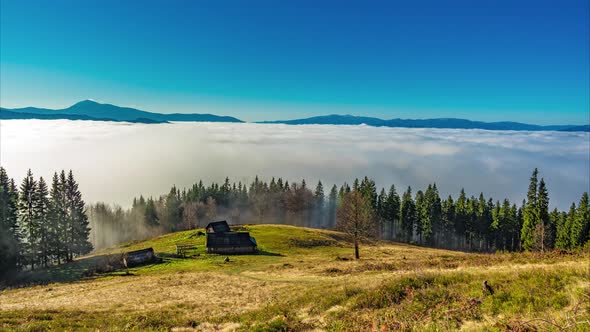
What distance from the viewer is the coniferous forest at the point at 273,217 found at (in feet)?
212

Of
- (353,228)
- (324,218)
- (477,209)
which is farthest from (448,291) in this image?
(324,218)

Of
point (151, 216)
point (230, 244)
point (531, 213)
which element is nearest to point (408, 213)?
point (531, 213)

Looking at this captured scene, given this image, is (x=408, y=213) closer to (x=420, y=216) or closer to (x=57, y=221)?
(x=420, y=216)

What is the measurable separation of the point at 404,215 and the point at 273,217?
5832 cm

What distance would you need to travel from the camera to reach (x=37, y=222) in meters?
64.8

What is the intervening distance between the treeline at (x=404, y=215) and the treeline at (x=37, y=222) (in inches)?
1611

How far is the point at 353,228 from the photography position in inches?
2186

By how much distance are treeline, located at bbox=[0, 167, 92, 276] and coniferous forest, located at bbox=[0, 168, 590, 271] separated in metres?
0.17

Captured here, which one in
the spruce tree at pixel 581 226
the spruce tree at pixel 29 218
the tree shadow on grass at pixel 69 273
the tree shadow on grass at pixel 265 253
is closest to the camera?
the tree shadow on grass at pixel 69 273

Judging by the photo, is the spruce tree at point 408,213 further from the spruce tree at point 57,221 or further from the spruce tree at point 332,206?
the spruce tree at point 57,221

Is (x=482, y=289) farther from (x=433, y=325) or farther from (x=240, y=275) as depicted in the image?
(x=240, y=275)

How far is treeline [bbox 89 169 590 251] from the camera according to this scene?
80.9 m

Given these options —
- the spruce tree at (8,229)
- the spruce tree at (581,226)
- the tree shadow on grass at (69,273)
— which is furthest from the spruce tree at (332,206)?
the spruce tree at (8,229)

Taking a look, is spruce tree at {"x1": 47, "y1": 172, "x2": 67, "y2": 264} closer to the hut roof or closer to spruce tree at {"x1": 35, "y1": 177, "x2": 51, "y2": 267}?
spruce tree at {"x1": 35, "y1": 177, "x2": 51, "y2": 267}
